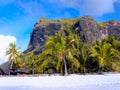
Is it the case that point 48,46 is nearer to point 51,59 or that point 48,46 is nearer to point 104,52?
point 51,59

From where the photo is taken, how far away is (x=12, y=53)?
209 ft

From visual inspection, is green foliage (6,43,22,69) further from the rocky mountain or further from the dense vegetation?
the rocky mountain

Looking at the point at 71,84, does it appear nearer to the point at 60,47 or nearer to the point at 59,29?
the point at 60,47

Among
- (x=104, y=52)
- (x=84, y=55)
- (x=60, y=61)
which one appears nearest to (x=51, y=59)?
(x=60, y=61)

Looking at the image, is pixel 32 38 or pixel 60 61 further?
pixel 32 38

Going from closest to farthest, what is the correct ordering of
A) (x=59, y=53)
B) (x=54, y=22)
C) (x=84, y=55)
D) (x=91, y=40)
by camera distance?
(x=59, y=53), (x=84, y=55), (x=91, y=40), (x=54, y=22)

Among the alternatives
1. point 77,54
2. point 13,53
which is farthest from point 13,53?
point 77,54

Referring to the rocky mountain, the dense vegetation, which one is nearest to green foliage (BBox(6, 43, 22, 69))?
the dense vegetation

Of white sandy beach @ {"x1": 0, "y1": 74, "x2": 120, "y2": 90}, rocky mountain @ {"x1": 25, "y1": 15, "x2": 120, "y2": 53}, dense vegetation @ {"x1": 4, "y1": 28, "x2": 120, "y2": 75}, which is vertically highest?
rocky mountain @ {"x1": 25, "y1": 15, "x2": 120, "y2": 53}

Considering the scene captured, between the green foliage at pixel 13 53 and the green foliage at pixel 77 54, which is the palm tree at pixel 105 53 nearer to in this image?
the green foliage at pixel 77 54

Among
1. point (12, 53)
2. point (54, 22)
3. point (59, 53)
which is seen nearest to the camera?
point (59, 53)

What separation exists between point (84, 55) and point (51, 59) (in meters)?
6.48

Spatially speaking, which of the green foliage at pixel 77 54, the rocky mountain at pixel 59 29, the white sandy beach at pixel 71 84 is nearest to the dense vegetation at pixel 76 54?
the green foliage at pixel 77 54

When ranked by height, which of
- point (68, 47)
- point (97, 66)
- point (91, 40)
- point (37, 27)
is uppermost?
point (37, 27)
